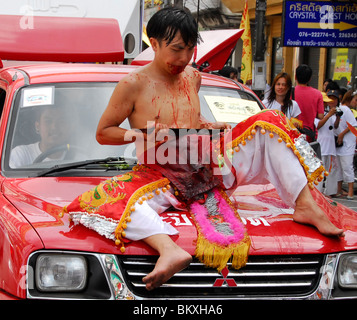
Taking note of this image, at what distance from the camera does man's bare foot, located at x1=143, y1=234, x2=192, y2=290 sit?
244 centimetres

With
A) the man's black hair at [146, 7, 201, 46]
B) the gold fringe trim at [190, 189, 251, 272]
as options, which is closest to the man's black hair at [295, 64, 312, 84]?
the man's black hair at [146, 7, 201, 46]

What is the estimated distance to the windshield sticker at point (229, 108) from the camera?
4.11 metres

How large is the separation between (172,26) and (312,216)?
3.60 feet

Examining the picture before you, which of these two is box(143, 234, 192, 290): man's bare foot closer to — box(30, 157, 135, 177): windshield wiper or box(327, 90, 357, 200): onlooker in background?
box(30, 157, 135, 177): windshield wiper

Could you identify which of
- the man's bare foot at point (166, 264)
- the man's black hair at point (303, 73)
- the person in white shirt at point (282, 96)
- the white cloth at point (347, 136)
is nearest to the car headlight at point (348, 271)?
the man's bare foot at point (166, 264)

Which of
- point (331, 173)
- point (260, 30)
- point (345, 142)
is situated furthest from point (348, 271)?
point (260, 30)

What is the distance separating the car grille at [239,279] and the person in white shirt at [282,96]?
213 inches

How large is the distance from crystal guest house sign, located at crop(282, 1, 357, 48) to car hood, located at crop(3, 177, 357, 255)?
9973 millimetres

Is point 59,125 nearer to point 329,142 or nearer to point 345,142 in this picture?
point 329,142

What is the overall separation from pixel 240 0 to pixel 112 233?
20639mm

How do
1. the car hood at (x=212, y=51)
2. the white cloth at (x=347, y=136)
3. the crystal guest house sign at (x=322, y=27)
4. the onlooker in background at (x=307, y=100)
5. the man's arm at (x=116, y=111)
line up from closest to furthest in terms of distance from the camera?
the man's arm at (x=116, y=111), the car hood at (x=212, y=51), the onlooker in background at (x=307, y=100), the white cloth at (x=347, y=136), the crystal guest house sign at (x=322, y=27)

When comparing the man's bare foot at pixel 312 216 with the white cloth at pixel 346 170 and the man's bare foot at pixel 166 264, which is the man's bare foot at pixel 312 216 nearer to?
the man's bare foot at pixel 166 264

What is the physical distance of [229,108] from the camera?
4.20 metres
